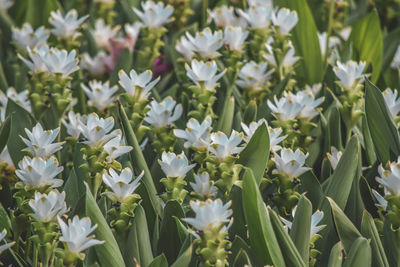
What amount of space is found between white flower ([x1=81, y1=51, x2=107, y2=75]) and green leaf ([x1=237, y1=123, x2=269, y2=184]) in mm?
1311

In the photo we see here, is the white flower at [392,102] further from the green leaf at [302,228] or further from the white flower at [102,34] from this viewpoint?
the white flower at [102,34]

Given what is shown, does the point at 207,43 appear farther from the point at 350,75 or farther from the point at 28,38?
the point at 28,38

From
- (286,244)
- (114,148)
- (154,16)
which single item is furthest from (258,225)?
(154,16)

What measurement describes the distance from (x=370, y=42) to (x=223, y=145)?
134 centimetres

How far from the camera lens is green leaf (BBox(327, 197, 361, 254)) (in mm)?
1631

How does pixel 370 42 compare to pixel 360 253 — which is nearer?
pixel 360 253

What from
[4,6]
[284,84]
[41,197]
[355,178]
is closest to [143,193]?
[41,197]

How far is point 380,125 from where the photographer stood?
1.98 metres

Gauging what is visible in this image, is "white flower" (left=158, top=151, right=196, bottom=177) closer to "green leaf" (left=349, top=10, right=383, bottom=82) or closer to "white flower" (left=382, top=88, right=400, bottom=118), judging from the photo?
"white flower" (left=382, top=88, right=400, bottom=118)

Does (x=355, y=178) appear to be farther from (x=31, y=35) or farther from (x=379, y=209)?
(x=31, y=35)

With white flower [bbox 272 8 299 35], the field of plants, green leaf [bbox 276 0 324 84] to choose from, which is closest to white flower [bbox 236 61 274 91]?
the field of plants

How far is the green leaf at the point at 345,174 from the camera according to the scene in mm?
1741

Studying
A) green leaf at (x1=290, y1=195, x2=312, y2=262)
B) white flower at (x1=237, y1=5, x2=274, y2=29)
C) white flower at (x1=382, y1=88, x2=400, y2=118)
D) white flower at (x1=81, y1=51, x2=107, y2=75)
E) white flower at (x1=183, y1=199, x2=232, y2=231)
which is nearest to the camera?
white flower at (x1=183, y1=199, x2=232, y2=231)

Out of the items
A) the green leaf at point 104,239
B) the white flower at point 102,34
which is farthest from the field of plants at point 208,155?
the white flower at point 102,34
